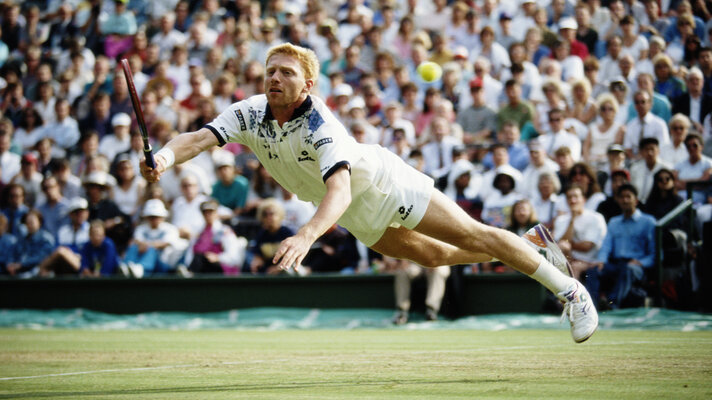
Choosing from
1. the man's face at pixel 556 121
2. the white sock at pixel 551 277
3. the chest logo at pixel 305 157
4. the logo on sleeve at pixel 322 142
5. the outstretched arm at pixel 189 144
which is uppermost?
the man's face at pixel 556 121

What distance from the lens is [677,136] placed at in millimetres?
13195

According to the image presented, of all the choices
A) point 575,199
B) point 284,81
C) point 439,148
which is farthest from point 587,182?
point 284,81

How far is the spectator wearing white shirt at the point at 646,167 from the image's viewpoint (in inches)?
501

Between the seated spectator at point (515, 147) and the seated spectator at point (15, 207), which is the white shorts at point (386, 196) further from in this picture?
the seated spectator at point (15, 207)

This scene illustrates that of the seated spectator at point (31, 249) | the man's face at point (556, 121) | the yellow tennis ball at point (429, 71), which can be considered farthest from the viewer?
the yellow tennis ball at point (429, 71)

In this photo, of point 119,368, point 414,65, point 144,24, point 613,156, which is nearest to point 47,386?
point 119,368

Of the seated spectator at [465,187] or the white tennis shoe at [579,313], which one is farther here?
the seated spectator at [465,187]

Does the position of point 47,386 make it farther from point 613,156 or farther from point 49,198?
point 49,198

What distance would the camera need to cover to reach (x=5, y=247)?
15.6m

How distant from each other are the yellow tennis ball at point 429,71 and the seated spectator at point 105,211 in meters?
5.46

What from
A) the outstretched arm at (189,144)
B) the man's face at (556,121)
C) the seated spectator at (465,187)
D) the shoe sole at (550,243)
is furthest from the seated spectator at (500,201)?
the outstretched arm at (189,144)

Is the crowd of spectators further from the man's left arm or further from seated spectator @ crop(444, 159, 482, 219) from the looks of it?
the man's left arm

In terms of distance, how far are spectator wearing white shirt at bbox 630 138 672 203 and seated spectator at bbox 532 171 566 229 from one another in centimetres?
99

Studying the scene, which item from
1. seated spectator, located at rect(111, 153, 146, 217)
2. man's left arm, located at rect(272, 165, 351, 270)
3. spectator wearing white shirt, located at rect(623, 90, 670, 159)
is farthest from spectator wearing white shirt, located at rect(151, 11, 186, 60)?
man's left arm, located at rect(272, 165, 351, 270)
